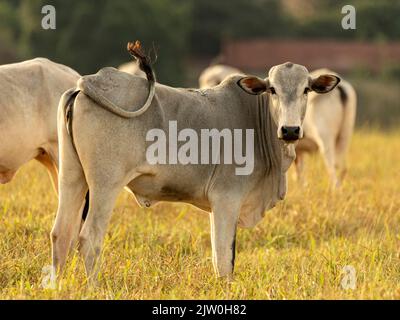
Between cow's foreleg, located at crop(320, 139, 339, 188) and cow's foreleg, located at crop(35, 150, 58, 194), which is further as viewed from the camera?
cow's foreleg, located at crop(320, 139, 339, 188)

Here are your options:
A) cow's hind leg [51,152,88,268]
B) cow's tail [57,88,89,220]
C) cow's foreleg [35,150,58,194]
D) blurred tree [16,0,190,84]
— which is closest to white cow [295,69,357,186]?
cow's foreleg [35,150,58,194]

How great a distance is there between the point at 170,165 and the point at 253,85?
32.5 inches

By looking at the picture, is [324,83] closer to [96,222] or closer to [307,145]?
[96,222]

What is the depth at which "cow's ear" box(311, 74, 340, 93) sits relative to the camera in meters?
6.63

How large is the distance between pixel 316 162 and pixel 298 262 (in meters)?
6.10

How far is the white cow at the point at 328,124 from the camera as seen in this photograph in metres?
11.9

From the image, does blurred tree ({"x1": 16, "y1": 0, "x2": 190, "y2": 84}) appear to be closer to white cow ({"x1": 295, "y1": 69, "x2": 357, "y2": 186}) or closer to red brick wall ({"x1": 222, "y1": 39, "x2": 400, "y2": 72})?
red brick wall ({"x1": 222, "y1": 39, "x2": 400, "y2": 72})

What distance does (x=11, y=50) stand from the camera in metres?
34.4

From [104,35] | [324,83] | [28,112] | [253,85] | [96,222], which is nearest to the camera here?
[96,222]

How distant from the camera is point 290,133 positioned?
6125 millimetres

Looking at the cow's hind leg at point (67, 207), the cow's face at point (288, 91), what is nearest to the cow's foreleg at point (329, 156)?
the cow's face at point (288, 91)

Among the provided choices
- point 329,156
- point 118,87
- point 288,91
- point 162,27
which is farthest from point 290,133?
point 162,27

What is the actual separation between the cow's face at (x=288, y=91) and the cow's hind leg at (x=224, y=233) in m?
0.58

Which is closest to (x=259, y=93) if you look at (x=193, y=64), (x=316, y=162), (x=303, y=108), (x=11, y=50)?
(x=303, y=108)
